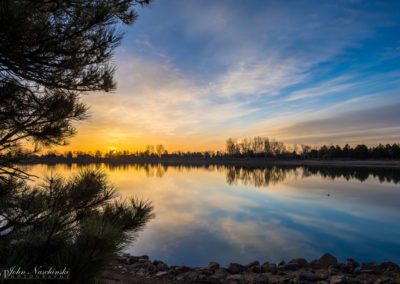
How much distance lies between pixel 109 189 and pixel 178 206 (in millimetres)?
12354

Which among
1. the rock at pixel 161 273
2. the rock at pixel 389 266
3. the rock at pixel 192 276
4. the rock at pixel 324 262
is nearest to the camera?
the rock at pixel 192 276

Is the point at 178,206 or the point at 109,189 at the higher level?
the point at 109,189

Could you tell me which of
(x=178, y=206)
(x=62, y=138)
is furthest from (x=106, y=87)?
(x=178, y=206)

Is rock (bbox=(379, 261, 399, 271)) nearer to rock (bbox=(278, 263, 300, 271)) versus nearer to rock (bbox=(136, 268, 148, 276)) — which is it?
rock (bbox=(278, 263, 300, 271))

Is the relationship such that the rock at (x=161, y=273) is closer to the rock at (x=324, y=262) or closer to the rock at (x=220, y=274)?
the rock at (x=220, y=274)

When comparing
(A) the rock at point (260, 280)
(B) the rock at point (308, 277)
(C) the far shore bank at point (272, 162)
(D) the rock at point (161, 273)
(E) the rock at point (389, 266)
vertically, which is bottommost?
(C) the far shore bank at point (272, 162)

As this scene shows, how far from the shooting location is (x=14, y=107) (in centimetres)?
293

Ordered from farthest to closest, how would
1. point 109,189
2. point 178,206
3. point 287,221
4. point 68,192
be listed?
point 178,206
point 287,221
point 109,189
point 68,192

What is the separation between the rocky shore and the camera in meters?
4.66

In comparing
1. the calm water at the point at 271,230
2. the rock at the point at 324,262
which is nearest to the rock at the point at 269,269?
the rock at the point at 324,262

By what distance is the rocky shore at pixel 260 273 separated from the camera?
4.66m

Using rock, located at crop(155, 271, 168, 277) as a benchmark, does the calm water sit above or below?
below

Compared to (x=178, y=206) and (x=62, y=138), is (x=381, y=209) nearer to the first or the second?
(x=178, y=206)

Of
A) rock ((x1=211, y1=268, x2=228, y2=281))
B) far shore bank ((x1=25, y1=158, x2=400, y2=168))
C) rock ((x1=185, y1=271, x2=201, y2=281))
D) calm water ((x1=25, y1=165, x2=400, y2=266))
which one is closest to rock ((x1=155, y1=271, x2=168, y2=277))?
rock ((x1=185, y1=271, x2=201, y2=281))
